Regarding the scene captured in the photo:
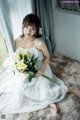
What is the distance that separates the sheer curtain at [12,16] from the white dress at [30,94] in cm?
32

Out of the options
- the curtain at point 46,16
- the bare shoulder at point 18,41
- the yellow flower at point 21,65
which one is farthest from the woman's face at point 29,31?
the curtain at point 46,16

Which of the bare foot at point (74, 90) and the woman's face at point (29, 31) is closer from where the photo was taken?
the woman's face at point (29, 31)

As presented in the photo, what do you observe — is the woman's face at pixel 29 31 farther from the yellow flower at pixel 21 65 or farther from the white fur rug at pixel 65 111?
the white fur rug at pixel 65 111

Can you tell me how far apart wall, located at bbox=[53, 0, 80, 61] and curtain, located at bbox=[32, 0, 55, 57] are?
0.28 ft

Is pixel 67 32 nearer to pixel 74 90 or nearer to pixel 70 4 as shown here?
pixel 70 4

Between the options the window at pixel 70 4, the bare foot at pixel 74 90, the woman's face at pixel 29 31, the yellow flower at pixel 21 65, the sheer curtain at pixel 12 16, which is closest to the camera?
the yellow flower at pixel 21 65

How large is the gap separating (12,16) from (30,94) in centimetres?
94

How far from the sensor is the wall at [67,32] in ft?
7.60

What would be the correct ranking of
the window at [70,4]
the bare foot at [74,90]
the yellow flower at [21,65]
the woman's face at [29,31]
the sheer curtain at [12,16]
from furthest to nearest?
the window at [70,4] → the bare foot at [74,90] → the sheer curtain at [12,16] → the woman's face at [29,31] → the yellow flower at [21,65]

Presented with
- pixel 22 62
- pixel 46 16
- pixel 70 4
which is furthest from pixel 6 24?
pixel 70 4

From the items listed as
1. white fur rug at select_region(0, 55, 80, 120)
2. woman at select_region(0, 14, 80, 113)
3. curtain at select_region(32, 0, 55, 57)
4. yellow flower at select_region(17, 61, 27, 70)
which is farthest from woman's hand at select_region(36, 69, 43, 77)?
curtain at select_region(32, 0, 55, 57)

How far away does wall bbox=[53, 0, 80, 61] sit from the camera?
232cm

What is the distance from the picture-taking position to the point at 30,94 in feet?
6.12

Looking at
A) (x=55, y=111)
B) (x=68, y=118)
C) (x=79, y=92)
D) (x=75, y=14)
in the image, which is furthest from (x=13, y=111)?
(x=75, y=14)
